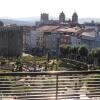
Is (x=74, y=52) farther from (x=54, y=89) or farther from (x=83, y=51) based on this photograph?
(x=54, y=89)

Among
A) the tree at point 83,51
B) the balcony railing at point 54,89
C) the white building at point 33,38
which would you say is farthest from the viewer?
the white building at point 33,38

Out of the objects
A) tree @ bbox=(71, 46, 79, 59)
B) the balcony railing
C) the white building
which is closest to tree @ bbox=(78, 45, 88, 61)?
tree @ bbox=(71, 46, 79, 59)

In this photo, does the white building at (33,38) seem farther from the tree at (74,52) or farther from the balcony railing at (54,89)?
the balcony railing at (54,89)

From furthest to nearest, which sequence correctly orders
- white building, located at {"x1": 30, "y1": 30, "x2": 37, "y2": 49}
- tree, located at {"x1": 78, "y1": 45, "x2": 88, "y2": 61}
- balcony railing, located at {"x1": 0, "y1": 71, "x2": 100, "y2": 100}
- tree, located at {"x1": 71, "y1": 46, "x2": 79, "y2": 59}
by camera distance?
white building, located at {"x1": 30, "y1": 30, "x2": 37, "y2": 49} → tree, located at {"x1": 71, "y1": 46, "x2": 79, "y2": 59} → tree, located at {"x1": 78, "y1": 45, "x2": 88, "y2": 61} → balcony railing, located at {"x1": 0, "y1": 71, "x2": 100, "y2": 100}

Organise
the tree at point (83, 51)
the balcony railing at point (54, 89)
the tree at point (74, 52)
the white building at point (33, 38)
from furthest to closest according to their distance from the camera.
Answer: the white building at point (33, 38)
the tree at point (74, 52)
the tree at point (83, 51)
the balcony railing at point (54, 89)

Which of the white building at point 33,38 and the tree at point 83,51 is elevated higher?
the tree at point 83,51

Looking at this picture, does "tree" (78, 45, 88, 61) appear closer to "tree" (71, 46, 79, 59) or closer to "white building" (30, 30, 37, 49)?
"tree" (71, 46, 79, 59)

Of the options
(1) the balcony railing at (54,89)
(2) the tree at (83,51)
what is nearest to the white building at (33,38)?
(2) the tree at (83,51)

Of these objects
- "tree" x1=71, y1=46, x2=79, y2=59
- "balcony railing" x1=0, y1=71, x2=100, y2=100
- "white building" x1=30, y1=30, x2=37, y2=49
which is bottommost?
"white building" x1=30, y1=30, x2=37, y2=49

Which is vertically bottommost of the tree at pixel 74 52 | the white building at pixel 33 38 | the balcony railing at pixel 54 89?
the white building at pixel 33 38

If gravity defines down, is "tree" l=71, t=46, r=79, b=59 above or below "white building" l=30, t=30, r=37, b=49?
above

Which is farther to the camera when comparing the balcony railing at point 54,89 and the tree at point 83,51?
the tree at point 83,51

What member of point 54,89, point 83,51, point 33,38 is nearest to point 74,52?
point 83,51

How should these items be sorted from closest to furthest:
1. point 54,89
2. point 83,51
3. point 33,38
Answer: point 54,89, point 83,51, point 33,38
